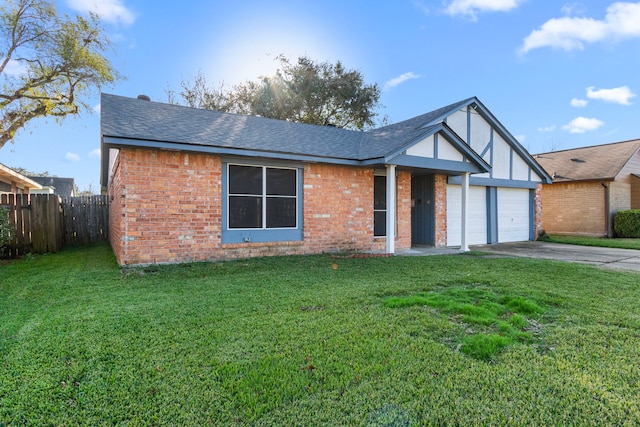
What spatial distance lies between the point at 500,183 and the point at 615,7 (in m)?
6.56

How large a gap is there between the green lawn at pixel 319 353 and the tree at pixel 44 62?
18830mm

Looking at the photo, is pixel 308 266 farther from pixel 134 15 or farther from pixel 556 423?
pixel 134 15

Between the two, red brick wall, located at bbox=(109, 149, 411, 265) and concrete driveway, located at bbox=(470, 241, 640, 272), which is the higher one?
red brick wall, located at bbox=(109, 149, 411, 265)

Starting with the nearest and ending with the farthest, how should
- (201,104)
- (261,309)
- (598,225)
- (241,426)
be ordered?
(241,426), (261,309), (598,225), (201,104)

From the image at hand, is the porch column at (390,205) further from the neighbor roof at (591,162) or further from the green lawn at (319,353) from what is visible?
the neighbor roof at (591,162)

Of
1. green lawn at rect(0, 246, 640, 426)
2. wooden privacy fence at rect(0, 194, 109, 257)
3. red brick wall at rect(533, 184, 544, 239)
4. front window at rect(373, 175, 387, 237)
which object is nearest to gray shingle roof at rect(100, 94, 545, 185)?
front window at rect(373, 175, 387, 237)

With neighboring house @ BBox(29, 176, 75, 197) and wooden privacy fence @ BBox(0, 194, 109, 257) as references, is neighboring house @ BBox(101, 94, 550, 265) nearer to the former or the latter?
wooden privacy fence @ BBox(0, 194, 109, 257)

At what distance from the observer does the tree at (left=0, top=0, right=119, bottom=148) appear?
17688 mm

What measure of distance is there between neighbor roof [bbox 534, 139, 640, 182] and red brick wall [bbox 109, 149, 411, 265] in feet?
44.5

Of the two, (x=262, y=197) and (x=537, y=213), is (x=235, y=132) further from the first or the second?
(x=537, y=213)

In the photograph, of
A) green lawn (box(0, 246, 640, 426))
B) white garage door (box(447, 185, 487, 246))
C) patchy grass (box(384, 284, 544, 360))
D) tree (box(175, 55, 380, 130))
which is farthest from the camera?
tree (box(175, 55, 380, 130))

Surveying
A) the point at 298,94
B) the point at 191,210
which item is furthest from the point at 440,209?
the point at 298,94

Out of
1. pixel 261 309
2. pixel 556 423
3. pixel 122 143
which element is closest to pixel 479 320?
pixel 556 423

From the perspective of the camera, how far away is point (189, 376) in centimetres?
266
